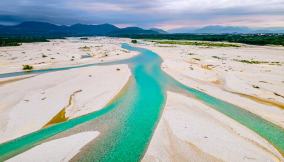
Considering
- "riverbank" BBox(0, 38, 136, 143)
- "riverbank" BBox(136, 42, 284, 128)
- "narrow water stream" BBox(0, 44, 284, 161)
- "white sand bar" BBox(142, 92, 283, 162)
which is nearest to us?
"white sand bar" BBox(142, 92, 283, 162)

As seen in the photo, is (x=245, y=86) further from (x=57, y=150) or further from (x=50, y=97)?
(x=57, y=150)

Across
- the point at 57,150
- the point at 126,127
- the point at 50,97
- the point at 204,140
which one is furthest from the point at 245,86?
the point at 57,150

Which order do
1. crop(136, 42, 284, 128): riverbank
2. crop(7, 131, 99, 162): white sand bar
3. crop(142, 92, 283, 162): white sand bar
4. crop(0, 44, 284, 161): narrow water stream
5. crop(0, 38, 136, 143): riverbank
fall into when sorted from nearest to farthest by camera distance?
crop(7, 131, 99, 162): white sand bar, crop(142, 92, 283, 162): white sand bar, crop(0, 44, 284, 161): narrow water stream, crop(0, 38, 136, 143): riverbank, crop(136, 42, 284, 128): riverbank

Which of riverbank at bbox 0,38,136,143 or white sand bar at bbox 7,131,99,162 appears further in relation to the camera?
riverbank at bbox 0,38,136,143

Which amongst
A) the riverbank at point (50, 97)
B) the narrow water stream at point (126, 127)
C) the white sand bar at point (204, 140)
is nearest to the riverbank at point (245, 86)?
the narrow water stream at point (126, 127)

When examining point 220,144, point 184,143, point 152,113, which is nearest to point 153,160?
point 184,143

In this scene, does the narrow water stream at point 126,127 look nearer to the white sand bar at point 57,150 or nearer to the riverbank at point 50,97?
the white sand bar at point 57,150

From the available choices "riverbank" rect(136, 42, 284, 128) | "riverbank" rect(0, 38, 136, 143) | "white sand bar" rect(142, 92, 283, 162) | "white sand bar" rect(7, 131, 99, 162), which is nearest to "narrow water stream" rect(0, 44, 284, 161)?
"white sand bar" rect(7, 131, 99, 162)

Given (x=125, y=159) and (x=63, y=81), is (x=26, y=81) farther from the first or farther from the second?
(x=125, y=159)

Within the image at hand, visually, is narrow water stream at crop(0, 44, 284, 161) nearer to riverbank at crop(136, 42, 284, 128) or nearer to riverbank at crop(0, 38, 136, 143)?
riverbank at crop(0, 38, 136, 143)
